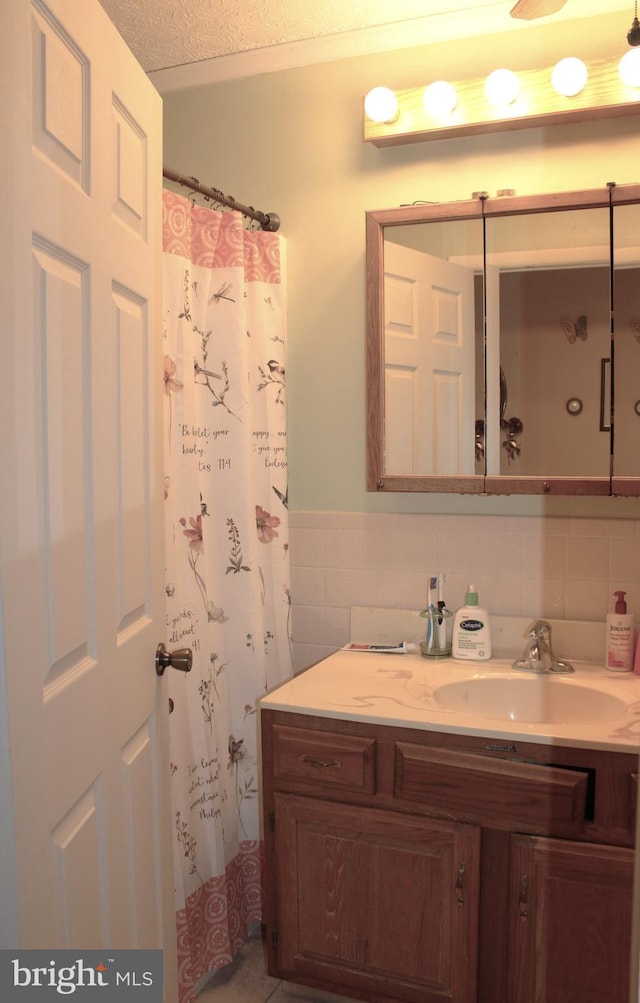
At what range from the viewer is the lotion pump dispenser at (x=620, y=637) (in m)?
1.97

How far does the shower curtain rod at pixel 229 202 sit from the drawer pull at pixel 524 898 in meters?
1.72

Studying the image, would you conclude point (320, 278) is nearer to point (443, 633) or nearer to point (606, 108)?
point (606, 108)

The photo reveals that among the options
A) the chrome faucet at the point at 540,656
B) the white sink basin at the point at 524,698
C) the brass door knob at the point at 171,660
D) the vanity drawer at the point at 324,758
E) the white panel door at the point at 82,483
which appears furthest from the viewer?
the chrome faucet at the point at 540,656

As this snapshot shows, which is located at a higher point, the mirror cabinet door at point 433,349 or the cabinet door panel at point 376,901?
the mirror cabinet door at point 433,349

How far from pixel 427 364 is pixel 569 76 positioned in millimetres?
753

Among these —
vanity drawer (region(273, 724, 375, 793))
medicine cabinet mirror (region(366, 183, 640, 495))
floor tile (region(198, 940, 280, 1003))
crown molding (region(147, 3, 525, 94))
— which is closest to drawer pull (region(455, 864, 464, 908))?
vanity drawer (region(273, 724, 375, 793))

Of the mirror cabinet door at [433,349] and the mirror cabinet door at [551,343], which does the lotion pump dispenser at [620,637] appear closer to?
the mirror cabinet door at [551,343]

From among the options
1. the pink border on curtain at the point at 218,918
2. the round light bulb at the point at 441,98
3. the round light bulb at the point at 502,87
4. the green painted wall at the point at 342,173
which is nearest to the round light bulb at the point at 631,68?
the green painted wall at the point at 342,173

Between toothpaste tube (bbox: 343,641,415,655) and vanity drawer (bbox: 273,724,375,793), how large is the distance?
0.42 metres

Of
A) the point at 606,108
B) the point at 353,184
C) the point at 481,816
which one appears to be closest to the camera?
the point at 481,816

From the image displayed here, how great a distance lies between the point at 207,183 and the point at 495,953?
216cm

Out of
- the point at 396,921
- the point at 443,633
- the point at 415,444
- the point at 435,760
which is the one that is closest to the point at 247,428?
the point at 415,444

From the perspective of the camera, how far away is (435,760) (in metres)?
1.72

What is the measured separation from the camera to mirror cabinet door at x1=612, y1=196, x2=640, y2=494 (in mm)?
1922
